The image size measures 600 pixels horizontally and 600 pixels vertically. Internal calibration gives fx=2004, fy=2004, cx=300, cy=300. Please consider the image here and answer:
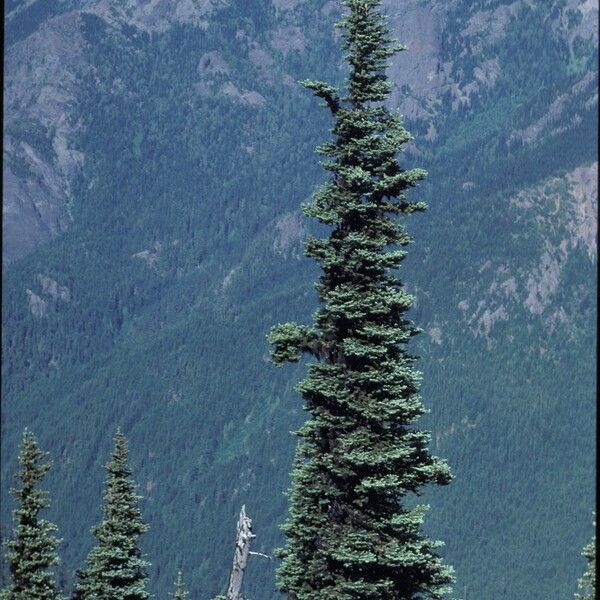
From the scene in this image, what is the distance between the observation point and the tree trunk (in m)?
49.9

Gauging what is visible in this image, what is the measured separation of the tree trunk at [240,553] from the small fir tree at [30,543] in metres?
11.1

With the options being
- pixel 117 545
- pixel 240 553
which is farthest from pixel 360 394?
pixel 117 545

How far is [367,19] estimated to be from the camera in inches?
2012

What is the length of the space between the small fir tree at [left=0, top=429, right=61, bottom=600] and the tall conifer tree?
1247cm

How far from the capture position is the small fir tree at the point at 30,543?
6022 centimetres

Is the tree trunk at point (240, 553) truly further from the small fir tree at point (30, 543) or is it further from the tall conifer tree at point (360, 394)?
the small fir tree at point (30, 543)

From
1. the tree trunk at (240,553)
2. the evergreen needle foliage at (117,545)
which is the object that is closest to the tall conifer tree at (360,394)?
the tree trunk at (240,553)

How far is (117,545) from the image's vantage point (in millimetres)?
65750

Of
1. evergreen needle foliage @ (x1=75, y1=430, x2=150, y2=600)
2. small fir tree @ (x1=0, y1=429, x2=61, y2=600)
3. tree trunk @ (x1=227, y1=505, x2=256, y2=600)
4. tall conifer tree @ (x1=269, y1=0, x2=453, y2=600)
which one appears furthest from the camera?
evergreen needle foliage @ (x1=75, y1=430, x2=150, y2=600)

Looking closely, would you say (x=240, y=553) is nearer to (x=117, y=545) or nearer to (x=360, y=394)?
(x=360, y=394)

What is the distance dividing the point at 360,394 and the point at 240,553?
534 centimetres

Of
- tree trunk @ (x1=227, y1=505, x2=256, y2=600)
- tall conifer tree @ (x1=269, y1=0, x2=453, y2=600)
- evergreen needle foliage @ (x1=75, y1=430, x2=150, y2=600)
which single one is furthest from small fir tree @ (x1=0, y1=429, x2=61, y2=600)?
tall conifer tree @ (x1=269, y1=0, x2=453, y2=600)

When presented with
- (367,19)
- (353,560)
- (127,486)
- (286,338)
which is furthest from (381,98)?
(127,486)

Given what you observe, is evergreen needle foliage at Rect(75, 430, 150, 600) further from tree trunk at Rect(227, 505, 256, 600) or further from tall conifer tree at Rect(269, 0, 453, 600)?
tall conifer tree at Rect(269, 0, 453, 600)
